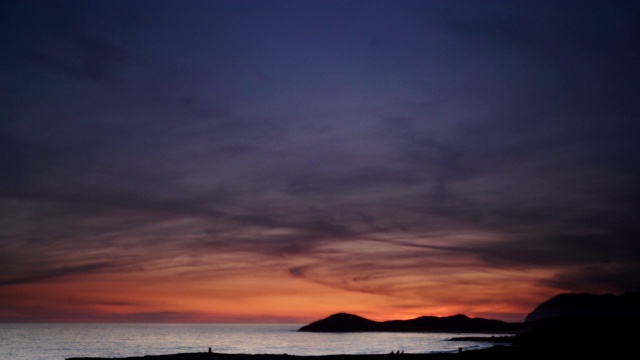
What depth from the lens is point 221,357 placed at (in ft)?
202

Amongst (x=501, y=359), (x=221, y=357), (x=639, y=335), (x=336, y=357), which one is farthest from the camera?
(x=639, y=335)

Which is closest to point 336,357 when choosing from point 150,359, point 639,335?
point 150,359

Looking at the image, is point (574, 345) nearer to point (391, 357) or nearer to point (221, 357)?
point (391, 357)

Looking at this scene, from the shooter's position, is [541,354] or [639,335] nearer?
[541,354]

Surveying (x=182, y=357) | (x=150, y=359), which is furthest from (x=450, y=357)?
(x=150, y=359)

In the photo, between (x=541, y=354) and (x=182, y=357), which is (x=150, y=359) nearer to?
(x=182, y=357)

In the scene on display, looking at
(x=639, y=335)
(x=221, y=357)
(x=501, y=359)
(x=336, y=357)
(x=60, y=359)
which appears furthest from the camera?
(x=60, y=359)

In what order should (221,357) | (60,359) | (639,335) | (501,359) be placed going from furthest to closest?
1. (60,359)
2. (639,335)
3. (221,357)
4. (501,359)

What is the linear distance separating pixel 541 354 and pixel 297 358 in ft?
95.1

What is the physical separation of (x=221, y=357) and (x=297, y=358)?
32.0 feet

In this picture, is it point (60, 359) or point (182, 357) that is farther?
point (60, 359)

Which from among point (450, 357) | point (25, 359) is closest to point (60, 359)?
point (25, 359)

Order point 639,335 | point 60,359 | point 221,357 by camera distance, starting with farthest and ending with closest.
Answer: point 60,359 → point 639,335 → point 221,357

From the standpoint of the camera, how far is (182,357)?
204 feet
